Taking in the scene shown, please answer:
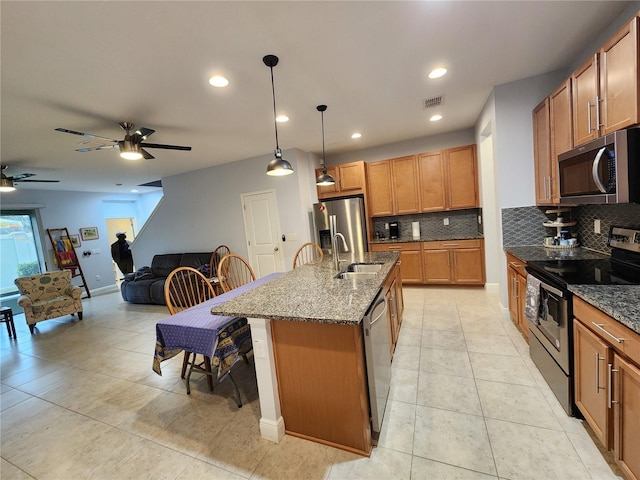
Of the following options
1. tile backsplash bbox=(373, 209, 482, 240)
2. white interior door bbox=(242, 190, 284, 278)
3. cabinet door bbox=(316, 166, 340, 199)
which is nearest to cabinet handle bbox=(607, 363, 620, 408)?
tile backsplash bbox=(373, 209, 482, 240)

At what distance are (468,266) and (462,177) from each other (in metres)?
1.43

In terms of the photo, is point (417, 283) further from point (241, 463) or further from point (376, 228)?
point (241, 463)

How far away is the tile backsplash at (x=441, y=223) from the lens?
4523mm

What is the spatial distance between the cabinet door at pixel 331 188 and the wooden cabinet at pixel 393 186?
57cm

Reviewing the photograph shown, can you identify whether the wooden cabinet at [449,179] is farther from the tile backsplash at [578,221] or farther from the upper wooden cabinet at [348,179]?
the tile backsplash at [578,221]

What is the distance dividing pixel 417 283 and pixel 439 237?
86cm

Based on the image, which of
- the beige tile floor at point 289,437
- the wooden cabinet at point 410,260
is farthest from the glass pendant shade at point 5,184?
the wooden cabinet at point 410,260

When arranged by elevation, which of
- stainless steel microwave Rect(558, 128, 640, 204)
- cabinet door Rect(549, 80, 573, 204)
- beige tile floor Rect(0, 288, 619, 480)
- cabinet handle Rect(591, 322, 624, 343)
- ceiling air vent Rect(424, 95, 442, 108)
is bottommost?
beige tile floor Rect(0, 288, 619, 480)

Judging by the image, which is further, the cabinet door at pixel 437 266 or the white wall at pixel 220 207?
the white wall at pixel 220 207

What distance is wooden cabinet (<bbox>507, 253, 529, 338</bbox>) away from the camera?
7.70 ft

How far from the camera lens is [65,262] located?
6.25 metres

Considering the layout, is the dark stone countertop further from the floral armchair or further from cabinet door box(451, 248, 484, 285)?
the floral armchair

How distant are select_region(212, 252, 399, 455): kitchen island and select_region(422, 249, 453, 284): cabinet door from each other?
291 centimetres

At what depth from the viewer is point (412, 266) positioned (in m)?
4.45
